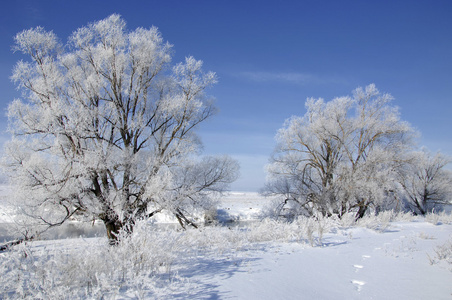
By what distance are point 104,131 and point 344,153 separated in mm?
14324

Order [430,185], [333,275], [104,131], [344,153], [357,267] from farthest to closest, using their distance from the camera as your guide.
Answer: [430,185], [344,153], [104,131], [357,267], [333,275]

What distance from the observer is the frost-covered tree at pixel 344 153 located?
52.8ft

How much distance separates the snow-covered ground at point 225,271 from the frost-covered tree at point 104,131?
3.87 metres

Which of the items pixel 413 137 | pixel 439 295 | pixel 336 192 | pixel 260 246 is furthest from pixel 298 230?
pixel 413 137

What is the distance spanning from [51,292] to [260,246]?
469cm

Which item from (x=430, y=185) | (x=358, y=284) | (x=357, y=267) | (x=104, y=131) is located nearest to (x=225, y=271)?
(x=358, y=284)

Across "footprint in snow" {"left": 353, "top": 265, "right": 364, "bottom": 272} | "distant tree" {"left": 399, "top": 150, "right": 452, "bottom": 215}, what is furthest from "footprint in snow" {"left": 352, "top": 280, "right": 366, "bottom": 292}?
"distant tree" {"left": 399, "top": 150, "right": 452, "bottom": 215}

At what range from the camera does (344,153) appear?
58.0 ft

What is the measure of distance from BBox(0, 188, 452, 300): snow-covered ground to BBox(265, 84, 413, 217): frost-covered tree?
990cm

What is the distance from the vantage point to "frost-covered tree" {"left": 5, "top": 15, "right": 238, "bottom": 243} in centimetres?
899

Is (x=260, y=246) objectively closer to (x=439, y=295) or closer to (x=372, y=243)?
(x=372, y=243)

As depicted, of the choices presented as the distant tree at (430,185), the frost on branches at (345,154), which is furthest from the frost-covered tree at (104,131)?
the distant tree at (430,185)

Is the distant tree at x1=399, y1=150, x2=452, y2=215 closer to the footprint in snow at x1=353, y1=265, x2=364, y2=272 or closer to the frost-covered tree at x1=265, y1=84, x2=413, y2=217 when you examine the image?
the frost-covered tree at x1=265, y1=84, x2=413, y2=217

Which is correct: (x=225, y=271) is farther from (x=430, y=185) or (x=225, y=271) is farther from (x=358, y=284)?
(x=430, y=185)
